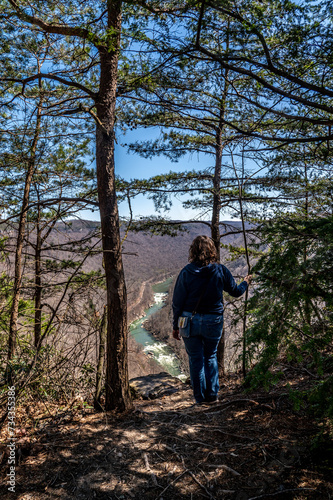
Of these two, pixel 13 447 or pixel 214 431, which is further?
pixel 214 431

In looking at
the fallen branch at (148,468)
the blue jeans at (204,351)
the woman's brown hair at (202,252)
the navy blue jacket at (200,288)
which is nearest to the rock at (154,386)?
the blue jeans at (204,351)

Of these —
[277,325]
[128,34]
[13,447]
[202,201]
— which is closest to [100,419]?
[13,447]

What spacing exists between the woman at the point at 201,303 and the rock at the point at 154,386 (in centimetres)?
245

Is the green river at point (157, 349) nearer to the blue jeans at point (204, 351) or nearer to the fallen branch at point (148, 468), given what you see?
the blue jeans at point (204, 351)

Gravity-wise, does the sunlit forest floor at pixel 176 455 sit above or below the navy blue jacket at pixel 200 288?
below

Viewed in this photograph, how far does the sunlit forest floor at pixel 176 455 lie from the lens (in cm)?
202

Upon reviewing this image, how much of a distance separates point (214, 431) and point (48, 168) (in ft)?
19.2

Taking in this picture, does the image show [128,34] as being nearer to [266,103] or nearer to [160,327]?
[266,103]

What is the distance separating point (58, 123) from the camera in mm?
5328

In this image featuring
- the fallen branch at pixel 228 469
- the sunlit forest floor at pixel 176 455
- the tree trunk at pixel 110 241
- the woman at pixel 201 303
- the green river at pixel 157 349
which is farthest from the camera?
the green river at pixel 157 349

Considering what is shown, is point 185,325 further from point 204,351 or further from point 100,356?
point 100,356

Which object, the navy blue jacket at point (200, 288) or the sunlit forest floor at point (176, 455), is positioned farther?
the navy blue jacket at point (200, 288)

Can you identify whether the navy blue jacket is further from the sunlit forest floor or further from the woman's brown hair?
the sunlit forest floor

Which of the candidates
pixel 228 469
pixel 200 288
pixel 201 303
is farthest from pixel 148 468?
pixel 200 288
